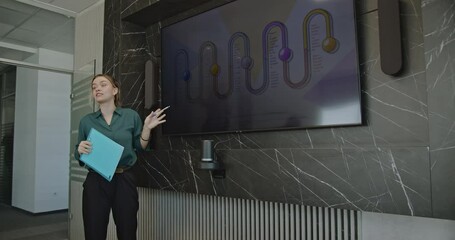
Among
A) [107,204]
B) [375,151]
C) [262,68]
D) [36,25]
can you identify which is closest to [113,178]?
[107,204]

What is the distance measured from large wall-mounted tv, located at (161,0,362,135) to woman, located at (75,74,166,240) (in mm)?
458

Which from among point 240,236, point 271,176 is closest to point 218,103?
point 271,176

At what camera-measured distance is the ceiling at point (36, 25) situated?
3.28 m

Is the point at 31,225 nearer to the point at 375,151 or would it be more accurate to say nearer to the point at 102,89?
the point at 102,89

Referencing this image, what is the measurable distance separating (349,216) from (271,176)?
42 centimetres

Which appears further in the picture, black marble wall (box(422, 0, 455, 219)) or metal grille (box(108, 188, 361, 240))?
metal grille (box(108, 188, 361, 240))

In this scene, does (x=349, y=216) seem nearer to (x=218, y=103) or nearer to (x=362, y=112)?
(x=362, y=112)

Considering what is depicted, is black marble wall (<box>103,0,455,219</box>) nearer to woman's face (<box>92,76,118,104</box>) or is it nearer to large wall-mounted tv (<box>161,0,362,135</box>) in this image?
large wall-mounted tv (<box>161,0,362,135</box>)

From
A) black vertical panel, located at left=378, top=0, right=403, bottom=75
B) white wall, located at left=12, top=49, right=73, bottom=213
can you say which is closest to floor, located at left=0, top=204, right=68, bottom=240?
white wall, located at left=12, top=49, right=73, bottom=213

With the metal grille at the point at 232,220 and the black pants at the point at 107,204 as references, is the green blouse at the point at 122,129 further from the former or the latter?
the metal grille at the point at 232,220

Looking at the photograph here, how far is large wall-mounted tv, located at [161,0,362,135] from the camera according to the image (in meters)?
1.58

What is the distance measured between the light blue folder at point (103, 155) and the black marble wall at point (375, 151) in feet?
1.74

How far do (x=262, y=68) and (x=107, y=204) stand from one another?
1.15 m

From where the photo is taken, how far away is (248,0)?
6.54 feet
